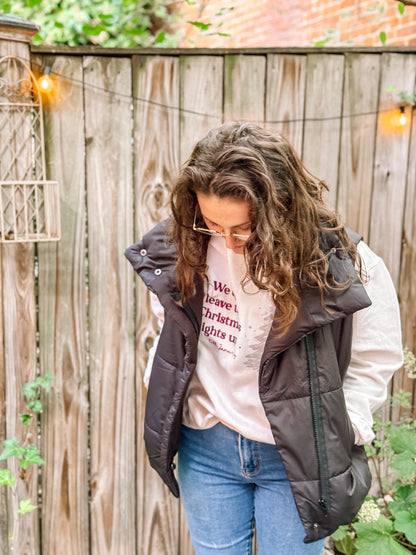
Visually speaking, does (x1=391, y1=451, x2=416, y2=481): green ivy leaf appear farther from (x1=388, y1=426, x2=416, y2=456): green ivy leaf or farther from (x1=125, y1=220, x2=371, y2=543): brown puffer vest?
(x1=125, y1=220, x2=371, y2=543): brown puffer vest

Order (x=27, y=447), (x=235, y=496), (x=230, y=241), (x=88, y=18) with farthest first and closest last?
(x=88, y=18) → (x=27, y=447) → (x=235, y=496) → (x=230, y=241)

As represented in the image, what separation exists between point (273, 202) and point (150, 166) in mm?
1066

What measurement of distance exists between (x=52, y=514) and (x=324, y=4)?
3.59m

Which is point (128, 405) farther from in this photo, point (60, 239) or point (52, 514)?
point (60, 239)

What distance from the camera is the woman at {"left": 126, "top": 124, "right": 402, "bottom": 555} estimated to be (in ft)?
4.52

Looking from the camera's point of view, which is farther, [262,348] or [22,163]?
[22,163]

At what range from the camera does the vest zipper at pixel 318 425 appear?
1.49 metres

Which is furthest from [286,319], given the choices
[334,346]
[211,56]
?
[211,56]

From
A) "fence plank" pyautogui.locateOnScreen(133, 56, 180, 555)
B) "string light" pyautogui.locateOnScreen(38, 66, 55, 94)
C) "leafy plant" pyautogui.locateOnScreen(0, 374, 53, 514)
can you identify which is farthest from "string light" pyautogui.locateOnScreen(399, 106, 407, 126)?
"leafy plant" pyautogui.locateOnScreen(0, 374, 53, 514)

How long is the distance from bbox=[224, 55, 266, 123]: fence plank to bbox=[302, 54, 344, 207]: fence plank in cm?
21

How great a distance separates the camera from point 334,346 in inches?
60.4

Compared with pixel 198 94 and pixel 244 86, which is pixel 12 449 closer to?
pixel 198 94

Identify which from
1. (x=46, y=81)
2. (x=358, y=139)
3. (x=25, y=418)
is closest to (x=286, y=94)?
(x=358, y=139)

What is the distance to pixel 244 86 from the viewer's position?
227cm
